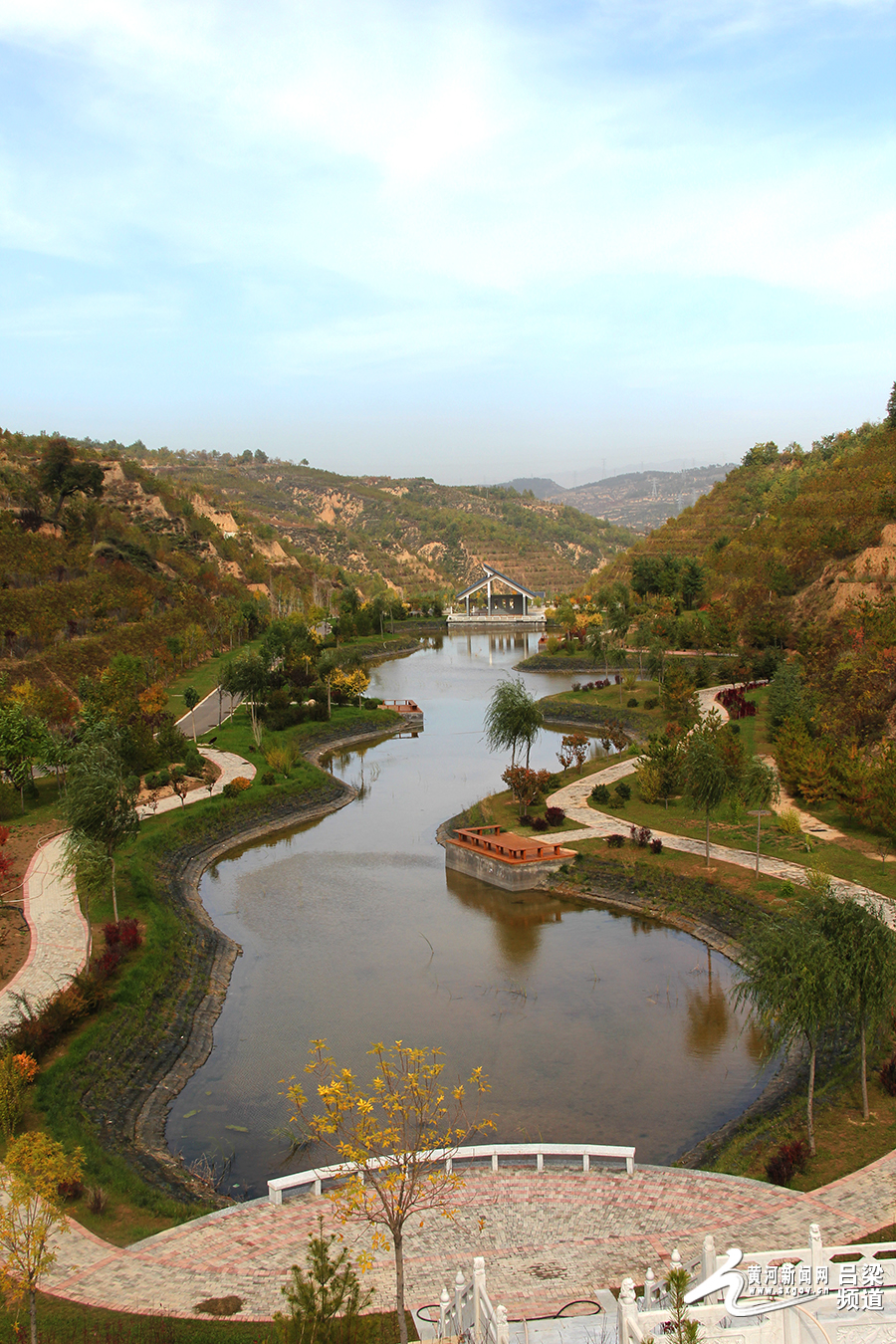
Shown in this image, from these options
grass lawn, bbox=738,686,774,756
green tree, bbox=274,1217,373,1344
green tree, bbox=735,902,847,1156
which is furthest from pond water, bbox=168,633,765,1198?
grass lawn, bbox=738,686,774,756

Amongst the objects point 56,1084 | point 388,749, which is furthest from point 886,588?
point 56,1084

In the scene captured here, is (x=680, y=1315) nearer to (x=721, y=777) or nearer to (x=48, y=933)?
(x=48, y=933)

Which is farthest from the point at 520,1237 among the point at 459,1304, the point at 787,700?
the point at 787,700

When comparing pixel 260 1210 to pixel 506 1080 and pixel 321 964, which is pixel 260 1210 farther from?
pixel 321 964

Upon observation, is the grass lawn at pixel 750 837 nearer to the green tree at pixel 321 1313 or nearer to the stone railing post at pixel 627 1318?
the stone railing post at pixel 627 1318

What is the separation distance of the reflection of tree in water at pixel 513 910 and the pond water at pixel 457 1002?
0.05 m

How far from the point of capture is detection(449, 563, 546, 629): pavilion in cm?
8044

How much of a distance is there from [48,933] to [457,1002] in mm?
6911

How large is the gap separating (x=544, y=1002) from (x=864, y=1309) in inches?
390

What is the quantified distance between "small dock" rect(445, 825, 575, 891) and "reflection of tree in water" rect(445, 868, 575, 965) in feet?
0.67

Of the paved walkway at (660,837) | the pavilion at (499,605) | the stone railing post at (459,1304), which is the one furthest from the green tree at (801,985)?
the pavilion at (499,605)

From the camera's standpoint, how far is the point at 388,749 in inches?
1412

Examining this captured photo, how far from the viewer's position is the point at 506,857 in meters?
20.4

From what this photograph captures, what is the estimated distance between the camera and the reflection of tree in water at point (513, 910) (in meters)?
17.5
